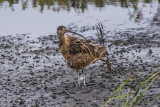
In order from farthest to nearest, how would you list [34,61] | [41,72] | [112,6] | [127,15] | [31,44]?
[112,6] < [127,15] < [31,44] < [34,61] < [41,72]

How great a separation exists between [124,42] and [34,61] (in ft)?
12.5

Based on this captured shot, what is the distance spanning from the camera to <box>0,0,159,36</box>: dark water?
16875 millimetres

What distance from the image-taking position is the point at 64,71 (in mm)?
10586

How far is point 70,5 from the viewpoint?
72.5 feet

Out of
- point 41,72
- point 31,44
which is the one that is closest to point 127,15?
point 31,44

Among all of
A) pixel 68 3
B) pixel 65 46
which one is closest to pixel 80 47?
pixel 65 46

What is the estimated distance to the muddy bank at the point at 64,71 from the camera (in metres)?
8.27

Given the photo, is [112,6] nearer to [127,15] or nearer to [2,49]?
[127,15]

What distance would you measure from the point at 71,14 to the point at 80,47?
35.4 ft

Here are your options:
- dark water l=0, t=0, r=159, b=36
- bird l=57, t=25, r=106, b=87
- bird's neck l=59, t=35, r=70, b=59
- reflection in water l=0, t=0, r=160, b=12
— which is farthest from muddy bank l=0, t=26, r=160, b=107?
reflection in water l=0, t=0, r=160, b=12

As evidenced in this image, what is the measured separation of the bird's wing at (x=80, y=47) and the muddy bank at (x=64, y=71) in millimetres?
949

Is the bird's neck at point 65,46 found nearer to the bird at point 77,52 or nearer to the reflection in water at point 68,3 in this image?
the bird at point 77,52

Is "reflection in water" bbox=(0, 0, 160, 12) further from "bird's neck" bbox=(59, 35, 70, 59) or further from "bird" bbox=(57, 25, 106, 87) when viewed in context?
"bird's neck" bbox=(59, 35, 70, 59)

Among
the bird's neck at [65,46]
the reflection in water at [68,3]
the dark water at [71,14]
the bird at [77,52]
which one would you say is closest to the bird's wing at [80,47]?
the bird at [77,52]
